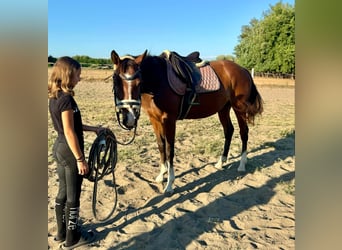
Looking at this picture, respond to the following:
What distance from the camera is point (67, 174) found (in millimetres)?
2287

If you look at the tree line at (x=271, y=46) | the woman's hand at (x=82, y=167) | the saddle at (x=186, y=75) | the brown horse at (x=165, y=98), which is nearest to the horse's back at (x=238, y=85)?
the brown horse at (x=165, y=98)

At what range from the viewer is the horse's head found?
2777 millimetres

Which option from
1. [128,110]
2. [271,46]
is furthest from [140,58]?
[271,46]

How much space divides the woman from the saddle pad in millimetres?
1339

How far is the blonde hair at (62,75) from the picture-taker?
6.72 feet

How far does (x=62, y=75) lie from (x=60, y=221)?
1.24 metres

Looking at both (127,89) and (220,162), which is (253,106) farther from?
(127,89)

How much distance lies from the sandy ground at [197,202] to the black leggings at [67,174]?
1.37 ft

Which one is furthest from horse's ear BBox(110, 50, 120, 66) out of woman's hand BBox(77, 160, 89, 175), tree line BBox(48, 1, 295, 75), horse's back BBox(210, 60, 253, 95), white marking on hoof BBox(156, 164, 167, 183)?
tree line BBox(48, 1, 295, 75)
